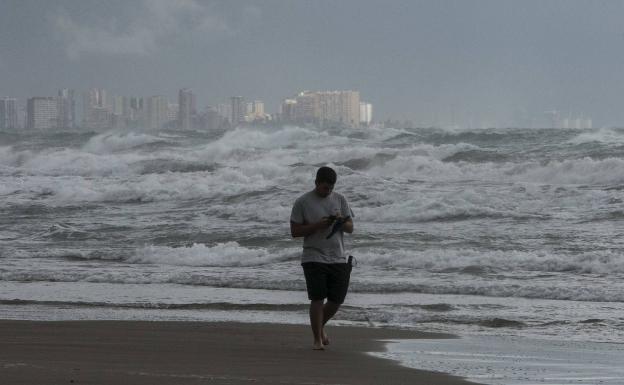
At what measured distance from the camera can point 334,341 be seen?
26.8ft

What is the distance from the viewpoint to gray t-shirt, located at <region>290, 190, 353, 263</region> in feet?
24.5

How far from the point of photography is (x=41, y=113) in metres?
129

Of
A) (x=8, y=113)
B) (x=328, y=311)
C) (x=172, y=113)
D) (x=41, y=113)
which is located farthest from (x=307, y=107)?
(x=328, y=311)

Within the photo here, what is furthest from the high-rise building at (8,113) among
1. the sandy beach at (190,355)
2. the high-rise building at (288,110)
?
the sandy beach at (190,355)

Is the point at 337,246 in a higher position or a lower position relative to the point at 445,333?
higher

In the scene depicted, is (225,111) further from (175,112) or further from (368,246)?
(368,246)

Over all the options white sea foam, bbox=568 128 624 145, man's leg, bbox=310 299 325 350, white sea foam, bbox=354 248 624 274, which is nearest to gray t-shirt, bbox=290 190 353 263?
man's leg, bbox=310 299 325 350

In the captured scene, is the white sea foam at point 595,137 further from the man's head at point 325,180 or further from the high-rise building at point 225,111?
the high-rise building at point 225,111

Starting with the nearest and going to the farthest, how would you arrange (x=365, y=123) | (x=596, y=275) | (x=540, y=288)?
(x=540, y=288)
(x=596, y=275)
(x=365, y=123)

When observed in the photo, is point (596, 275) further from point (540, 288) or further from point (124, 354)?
point (124, 354)

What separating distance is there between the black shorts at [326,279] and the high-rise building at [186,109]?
111952 mm

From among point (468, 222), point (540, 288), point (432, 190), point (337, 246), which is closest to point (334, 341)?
point (337, 246)

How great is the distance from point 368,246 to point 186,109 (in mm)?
108283

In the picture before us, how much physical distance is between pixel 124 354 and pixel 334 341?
1724mm
